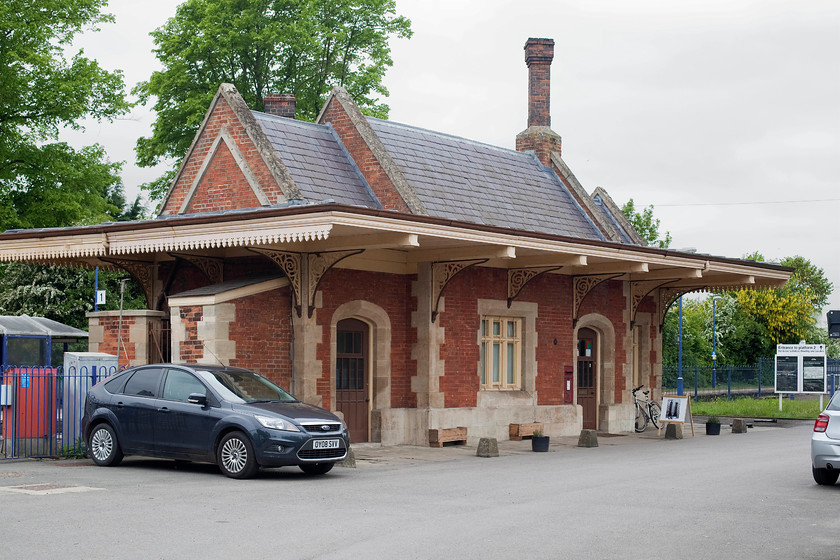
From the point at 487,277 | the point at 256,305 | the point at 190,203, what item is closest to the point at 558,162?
the point at 487,277

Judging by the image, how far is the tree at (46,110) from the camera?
3234cm

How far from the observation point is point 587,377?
26922 millimetres

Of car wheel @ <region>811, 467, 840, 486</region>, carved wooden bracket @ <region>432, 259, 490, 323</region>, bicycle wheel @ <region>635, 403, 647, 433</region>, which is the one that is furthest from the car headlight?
bicycle wheel @ <region>635, 403, 647, 433</region>

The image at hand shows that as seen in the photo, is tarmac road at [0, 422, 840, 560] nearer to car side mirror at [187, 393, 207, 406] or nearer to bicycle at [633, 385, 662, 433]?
car side mirror at [187, 393, 207, 406]

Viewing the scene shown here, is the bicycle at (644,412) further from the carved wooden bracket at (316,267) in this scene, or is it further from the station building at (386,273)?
the carved wooden bracket at (316,267)

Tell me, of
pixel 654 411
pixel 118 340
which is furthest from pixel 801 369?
pixel 118 340

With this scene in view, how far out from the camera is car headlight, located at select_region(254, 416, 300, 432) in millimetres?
14383

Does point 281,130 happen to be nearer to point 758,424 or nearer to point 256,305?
point 256,305

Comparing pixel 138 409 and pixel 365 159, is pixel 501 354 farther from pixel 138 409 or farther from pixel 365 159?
pixel 138 409

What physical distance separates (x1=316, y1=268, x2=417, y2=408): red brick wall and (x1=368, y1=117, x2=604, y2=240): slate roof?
5.82 feet

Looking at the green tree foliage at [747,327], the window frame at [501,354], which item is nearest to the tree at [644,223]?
the green tree foliage at [747,327]

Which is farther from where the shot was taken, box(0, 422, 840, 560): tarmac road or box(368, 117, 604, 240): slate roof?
box(368, 117, 604, 240): slate roof

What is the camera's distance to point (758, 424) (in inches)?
1237

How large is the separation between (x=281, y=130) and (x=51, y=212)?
44.4 feet
